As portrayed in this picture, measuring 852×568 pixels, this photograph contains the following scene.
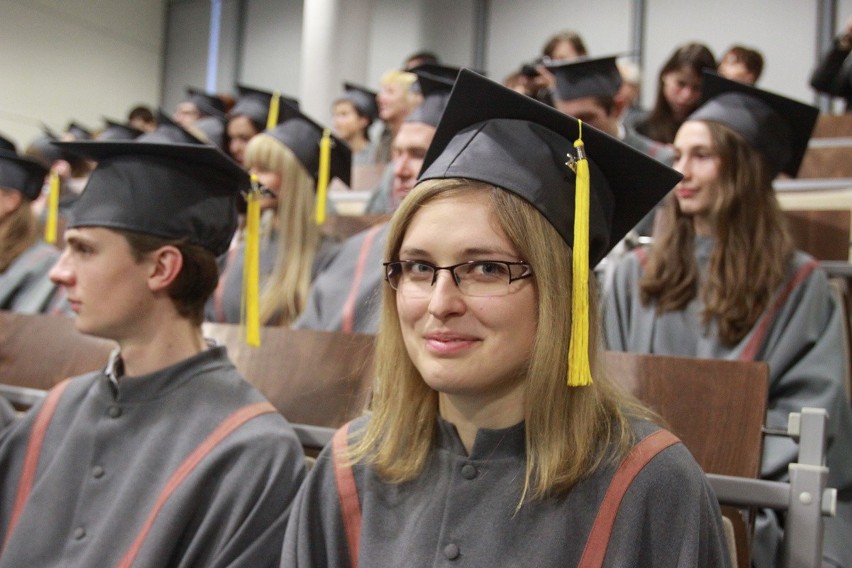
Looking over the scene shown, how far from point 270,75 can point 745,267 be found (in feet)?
29.6

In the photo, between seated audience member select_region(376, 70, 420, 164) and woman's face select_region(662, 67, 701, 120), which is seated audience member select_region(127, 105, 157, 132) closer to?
seated audience member select_region(376, 70, 420, 164)

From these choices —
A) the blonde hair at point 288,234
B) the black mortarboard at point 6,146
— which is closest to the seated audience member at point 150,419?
the blonde hair at point 288,234

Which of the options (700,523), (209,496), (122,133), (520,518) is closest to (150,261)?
(209,496)

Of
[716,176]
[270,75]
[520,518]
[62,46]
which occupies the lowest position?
[520,518]

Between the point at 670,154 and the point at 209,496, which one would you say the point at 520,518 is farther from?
the point at 670,154

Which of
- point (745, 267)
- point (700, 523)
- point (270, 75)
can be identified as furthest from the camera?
point (270, 75)

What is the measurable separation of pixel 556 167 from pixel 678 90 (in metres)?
3.91

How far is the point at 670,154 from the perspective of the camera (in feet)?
15.0

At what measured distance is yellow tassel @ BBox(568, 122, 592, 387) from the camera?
142 centimetres

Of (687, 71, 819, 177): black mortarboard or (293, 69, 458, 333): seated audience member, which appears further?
(293, 69, 458, 333): seated audience member

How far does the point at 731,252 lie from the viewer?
2871 millimetres

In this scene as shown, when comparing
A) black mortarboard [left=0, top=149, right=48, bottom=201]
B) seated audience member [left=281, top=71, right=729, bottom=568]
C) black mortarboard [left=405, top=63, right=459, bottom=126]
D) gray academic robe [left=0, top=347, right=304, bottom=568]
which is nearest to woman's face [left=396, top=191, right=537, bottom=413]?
seated audience member [left=281, top=71, right=729, bottom=568]

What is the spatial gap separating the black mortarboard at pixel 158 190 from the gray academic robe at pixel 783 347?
139 cm

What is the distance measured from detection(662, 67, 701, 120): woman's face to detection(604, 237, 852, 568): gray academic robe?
7.48ft
